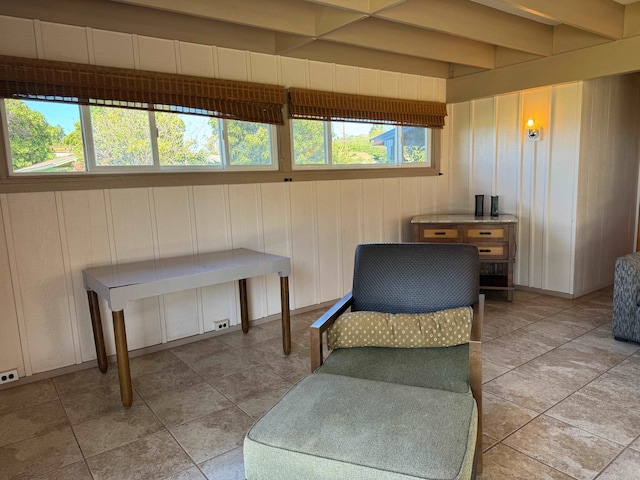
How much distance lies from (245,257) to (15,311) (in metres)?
1.49

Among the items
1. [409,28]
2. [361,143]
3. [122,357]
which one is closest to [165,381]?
[122,357]

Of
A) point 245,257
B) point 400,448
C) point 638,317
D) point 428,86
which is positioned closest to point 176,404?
point 245,257

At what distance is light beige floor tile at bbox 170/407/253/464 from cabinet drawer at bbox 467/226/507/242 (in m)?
2.90

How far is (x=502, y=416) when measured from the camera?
7.80 ft

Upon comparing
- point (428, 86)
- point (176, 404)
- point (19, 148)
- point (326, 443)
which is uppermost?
point (428, 86)

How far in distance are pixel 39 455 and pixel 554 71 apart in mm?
4812

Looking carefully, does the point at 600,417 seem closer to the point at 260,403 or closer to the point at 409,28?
the point at 260,403

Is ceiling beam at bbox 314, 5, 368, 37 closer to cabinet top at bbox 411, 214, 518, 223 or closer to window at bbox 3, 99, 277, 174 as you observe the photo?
window at bbox 3, 99, 277, 174

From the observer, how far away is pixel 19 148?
9.20 feet

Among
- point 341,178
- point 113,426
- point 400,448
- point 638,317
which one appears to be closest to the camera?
point 400,448

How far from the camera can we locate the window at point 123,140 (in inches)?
112

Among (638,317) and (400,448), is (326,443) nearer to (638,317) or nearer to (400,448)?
(400,448)

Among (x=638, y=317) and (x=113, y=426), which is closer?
(x=113, y=426)

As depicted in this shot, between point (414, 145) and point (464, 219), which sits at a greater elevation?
point (414, 145)
